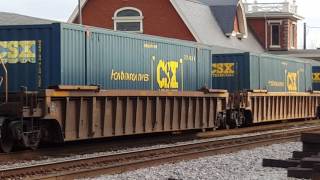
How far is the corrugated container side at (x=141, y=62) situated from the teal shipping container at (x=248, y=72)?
4720 mm

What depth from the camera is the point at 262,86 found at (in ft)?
101

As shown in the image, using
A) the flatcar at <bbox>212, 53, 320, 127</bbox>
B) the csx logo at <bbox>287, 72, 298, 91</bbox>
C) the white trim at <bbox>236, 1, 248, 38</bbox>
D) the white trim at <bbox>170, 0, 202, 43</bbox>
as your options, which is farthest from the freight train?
the white trim at <bbox>236, 1, 248, 38</bbox>

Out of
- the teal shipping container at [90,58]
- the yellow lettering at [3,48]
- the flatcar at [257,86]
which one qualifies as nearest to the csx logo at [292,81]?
the flatcar at [257,86]

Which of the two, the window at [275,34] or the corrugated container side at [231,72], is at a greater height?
the window at [275,34]

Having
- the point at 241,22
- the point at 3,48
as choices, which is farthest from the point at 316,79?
the point at 3,48

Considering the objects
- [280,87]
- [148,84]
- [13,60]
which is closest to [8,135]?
[13,60]

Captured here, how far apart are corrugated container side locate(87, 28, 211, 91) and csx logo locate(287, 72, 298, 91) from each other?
33.9ft

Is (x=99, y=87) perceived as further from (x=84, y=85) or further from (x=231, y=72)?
(x=231, y=72)

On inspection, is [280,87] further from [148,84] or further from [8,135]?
[8,135]

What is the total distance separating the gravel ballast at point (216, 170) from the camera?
12.2 metres

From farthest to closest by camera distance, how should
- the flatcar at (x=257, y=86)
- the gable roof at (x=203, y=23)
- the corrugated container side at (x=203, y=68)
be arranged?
the gable roof at (x=203, y=23), the flatcar at (x=257, y=86), the corrugated container side at (x=203, y=68)

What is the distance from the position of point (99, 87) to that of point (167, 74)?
4366 mm

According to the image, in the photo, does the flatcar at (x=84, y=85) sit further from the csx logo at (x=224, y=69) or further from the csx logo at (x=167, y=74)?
the csx logo at (x=224, y=69)

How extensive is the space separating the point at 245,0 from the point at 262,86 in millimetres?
40538
